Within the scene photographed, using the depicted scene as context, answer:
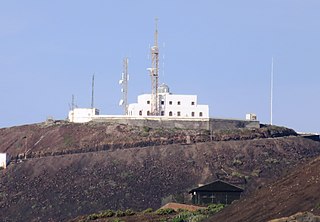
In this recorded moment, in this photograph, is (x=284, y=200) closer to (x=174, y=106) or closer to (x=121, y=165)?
(x=121, y=165)

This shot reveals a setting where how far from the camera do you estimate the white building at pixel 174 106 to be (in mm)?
110250

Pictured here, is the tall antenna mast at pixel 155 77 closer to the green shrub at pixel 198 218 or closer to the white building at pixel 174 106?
the white building at pixel 174 106

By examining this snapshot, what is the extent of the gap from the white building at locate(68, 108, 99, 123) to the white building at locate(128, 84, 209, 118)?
525 centimetres

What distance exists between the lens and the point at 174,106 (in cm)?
11106

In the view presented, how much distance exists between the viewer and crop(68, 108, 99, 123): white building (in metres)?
113

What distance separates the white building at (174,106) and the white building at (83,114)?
207 inches

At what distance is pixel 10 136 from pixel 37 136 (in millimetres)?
4936

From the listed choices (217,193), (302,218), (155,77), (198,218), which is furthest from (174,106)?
(302,218)

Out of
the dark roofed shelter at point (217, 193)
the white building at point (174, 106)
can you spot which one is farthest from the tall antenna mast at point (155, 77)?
the dark roofed shelter at point (217, 193)

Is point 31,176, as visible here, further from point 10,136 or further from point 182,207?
point 182,207

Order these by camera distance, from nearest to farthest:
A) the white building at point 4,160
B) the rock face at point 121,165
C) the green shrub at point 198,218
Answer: the green shrub at point 198,218, the rock face at point 121,165, the white building at point 4,160

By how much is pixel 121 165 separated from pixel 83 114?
55.2 ft

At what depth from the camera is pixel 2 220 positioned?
86.8 m

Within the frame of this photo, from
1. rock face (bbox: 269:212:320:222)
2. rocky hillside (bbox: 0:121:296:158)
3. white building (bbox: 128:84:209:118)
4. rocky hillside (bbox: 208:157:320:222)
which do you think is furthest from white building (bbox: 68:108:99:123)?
rock face (bbox: 269:212:320:222)
